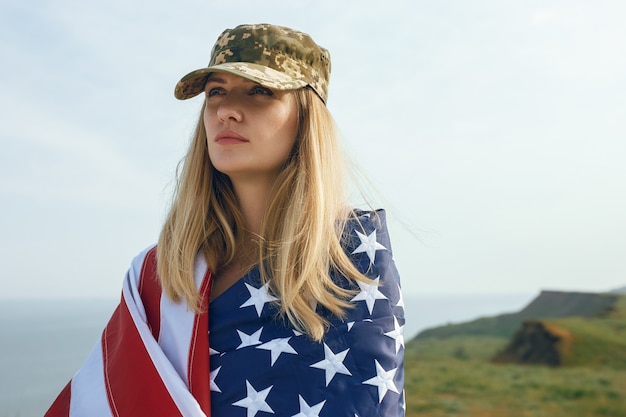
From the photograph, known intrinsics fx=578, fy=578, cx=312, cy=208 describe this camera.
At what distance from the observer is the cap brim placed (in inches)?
72.7

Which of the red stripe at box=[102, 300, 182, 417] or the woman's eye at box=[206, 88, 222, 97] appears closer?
the red stripe at box=[102, 300, 182, 417]

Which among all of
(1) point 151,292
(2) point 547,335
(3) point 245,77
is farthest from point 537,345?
(3) point 245,77

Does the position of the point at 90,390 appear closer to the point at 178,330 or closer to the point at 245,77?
the point at 178,330

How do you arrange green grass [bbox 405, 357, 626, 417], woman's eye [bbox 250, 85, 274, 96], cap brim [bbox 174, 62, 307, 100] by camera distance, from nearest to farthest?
cap brim [bbox 174, 62, 307, 100] < woman's eye [bbox 250, 85, 274, 96] < green grass [bbox 405, 357, 626, 417]

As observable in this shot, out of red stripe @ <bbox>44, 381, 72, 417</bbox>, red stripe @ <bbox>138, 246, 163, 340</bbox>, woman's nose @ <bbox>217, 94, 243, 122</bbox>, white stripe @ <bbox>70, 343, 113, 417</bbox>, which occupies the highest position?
woman's nose @ <bbox>217, 94, 243, 122</bbox>

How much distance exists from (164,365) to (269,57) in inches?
42.6

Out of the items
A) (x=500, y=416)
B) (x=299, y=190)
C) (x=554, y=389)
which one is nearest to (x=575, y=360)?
(x=554, y=389)

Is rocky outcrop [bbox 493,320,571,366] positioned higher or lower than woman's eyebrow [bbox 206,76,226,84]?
lower

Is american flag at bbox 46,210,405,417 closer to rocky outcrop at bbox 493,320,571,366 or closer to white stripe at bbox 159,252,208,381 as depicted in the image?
white stripe at bbox 159,252,208,381

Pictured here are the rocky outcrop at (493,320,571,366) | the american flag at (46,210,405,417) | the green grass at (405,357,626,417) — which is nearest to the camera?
the american flag at (46,210,405,417)

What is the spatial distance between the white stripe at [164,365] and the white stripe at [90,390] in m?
0.21

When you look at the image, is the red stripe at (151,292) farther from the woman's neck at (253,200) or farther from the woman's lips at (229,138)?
the woman's lips at (229,138)

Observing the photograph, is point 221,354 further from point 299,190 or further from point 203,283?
point 299,190

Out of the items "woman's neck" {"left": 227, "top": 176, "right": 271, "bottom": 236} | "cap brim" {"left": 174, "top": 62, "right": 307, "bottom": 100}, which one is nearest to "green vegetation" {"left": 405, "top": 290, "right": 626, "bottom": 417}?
"woman's neck" {"left": 227, "top": 176, "right": 271, "bottom": 236}
